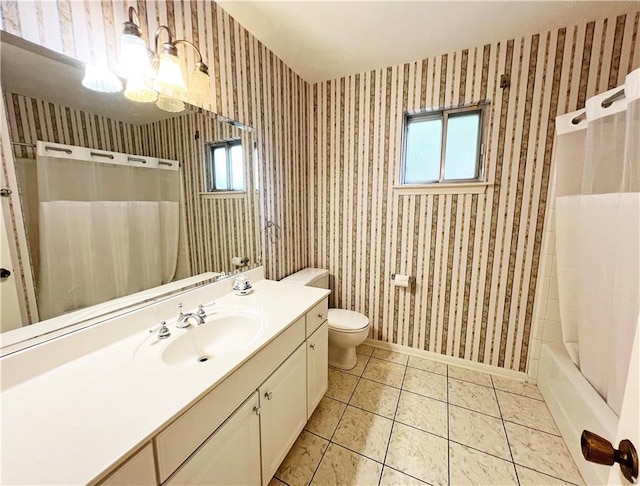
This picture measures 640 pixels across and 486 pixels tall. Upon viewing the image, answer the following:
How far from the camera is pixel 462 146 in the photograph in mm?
2004

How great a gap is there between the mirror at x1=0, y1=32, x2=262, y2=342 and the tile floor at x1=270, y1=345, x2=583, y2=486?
118cm

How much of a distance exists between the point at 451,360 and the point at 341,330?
100cm

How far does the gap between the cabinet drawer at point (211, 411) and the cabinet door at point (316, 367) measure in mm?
327

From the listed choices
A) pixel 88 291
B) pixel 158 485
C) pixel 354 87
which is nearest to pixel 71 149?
pixel 88 291

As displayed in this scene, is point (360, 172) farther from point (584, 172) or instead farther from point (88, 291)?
point (88, 291)

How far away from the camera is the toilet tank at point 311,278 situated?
2116 millimetres

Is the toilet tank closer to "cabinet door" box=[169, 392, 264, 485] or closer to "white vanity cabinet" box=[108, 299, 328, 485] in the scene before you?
"white vanity cabinet" box=[108, 299, 328, 485]

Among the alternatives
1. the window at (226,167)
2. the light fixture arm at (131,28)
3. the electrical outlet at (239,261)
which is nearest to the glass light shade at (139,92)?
the light fixture arm at (131,28)

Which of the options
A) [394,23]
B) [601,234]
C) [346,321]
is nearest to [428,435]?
[346,321]

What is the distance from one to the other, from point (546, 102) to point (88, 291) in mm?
2692

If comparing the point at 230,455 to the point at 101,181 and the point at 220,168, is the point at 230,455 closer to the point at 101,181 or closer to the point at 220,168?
the point at 101,181

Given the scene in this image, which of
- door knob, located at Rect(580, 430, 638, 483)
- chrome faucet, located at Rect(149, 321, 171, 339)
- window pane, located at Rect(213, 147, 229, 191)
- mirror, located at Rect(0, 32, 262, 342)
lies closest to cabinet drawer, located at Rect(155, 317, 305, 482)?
chrome faucet, located at Rect(149, 321, 171, 339)

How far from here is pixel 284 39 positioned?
5.74 feet

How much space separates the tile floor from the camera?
Answer: 1.28 m
